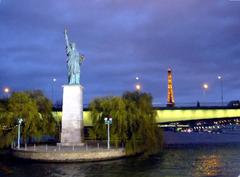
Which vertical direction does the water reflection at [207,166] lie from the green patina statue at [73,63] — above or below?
below

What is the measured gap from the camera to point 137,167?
162 ft

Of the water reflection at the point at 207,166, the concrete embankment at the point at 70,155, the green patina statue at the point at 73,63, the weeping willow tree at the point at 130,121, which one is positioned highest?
the green patina statue at the point at 73,63

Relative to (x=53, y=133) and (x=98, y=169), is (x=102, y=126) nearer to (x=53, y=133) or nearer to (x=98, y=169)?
(x=53, y=133)

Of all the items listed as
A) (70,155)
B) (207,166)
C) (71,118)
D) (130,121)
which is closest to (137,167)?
(207,166)

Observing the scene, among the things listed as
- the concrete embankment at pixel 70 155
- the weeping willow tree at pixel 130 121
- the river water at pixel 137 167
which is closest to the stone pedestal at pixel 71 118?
the weeping willow tree at pixel 130 121

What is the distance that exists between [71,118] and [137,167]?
57.8ft

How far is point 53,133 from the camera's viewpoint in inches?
2849

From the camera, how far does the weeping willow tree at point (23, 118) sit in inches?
2598

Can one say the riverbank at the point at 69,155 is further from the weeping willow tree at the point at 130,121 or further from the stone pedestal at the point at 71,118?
the stone pedestal at the point at 71,118

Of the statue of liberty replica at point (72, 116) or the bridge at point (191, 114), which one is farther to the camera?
the bridge at point (191, 114)

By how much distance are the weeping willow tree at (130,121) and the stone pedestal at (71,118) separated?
4.67m

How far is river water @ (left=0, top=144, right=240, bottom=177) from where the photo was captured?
44.1 meters

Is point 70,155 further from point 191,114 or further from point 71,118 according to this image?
point 191,114

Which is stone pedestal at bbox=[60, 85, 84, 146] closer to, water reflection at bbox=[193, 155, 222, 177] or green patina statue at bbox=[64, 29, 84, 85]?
green patina statue at bbox=[64, 29, 84, 85]
